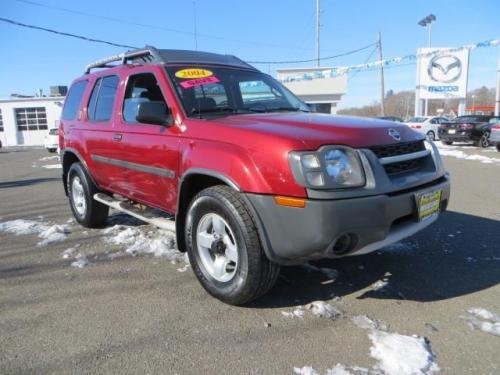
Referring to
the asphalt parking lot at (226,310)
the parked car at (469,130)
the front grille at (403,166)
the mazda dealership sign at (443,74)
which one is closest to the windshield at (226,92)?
the front grille at (403,166)

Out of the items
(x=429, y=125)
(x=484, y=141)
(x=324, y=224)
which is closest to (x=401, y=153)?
(x=324, y=224)

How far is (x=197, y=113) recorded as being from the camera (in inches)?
146

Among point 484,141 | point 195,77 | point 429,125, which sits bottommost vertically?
point 484,141

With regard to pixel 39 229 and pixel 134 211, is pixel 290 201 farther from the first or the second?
pixel 39 229

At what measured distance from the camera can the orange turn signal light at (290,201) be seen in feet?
8.93

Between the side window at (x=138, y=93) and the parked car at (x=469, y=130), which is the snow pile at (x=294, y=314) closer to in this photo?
the side window at (x=138, y=93)

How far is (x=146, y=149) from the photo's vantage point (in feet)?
13.0

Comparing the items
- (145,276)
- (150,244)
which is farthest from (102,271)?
(150,244)

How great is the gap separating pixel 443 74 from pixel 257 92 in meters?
32.0

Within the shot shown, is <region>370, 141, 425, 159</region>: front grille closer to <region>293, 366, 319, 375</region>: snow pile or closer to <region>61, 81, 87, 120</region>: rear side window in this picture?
<region>293, 366, 319, 375</region>: snow pile

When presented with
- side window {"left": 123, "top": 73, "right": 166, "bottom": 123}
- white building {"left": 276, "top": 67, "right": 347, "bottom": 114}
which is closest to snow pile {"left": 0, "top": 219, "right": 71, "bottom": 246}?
side window {"left": 123, "top": 73, "right": 166, "bottom": 123}

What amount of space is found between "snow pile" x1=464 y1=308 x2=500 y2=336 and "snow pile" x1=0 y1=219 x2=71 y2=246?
14.4 feet

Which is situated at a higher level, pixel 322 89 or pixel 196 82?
pixel 322 89

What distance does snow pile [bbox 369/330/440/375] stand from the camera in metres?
2.45
